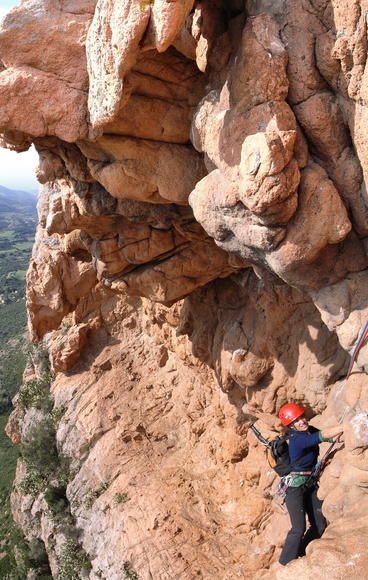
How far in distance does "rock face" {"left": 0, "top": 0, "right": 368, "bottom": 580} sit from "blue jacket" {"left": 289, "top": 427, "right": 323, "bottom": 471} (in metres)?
0.44

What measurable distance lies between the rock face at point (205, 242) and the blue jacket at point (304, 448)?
44 centimetres

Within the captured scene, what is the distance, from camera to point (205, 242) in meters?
11.4

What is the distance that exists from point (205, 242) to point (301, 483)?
6.54 m

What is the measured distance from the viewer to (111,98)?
653 cm

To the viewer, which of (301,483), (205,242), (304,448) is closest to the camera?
(304,448)

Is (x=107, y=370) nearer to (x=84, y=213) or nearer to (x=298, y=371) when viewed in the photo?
(x=84, y=213)

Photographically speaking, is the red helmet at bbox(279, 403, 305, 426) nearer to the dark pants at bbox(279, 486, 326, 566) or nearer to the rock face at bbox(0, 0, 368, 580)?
the rock face at bbox(0, 0, 368, 580)

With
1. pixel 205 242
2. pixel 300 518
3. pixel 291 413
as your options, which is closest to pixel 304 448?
pixel 291 413

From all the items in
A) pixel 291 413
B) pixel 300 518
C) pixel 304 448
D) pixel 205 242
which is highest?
pixel 205 242

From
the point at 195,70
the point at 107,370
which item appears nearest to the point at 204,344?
the point at 107,370

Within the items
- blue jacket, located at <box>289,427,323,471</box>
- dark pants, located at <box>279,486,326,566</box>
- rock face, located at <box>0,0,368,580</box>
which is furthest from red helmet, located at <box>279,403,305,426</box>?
dark pants, located at <box>279,486,326,566</box>

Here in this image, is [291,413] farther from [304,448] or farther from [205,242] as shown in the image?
[205,242]

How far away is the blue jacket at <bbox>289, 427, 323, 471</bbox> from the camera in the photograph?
7.12m

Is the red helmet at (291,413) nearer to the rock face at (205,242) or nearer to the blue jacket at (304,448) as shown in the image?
the blue jacket at (304,448)
